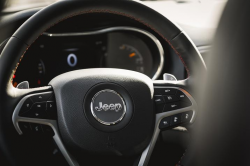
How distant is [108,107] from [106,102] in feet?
0.05

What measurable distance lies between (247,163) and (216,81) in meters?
0.19

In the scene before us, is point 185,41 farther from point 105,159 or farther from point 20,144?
point 20,144

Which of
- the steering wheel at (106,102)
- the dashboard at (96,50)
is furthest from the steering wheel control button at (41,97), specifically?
the dashboard at (96,50)

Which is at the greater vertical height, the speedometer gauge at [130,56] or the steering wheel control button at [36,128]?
the steering wheel control button at [36,128]

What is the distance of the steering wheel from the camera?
1.05 m

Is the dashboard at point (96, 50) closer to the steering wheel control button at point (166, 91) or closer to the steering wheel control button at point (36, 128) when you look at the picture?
the steering wheel control button at point (166, 91)

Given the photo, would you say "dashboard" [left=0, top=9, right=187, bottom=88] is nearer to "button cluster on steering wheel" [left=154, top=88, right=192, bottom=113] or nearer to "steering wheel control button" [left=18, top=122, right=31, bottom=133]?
"button cluster on steering wheel" [left=154, top=88, right=192, bottom=113]

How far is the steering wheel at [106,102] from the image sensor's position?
3.44 ft

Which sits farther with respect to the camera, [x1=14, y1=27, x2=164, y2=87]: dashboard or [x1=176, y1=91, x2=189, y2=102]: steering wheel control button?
[x1=14, y1=27, x2=164, y2=87]: dashboard

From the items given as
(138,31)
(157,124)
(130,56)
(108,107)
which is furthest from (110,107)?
(130,56)

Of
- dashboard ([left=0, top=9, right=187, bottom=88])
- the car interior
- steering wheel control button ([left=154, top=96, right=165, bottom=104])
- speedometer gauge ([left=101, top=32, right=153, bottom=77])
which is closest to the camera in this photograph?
the car interior

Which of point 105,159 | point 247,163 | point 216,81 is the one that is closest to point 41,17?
point 105,159

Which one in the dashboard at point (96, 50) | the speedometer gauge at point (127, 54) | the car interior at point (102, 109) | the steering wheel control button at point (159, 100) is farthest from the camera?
the speedometer gauge at point (127, 54)

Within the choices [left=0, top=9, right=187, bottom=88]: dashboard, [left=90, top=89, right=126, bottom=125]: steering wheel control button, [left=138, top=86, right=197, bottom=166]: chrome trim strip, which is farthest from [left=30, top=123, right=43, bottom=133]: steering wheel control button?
[left=0, top=9, right=187, bottom=88]: dashboard
